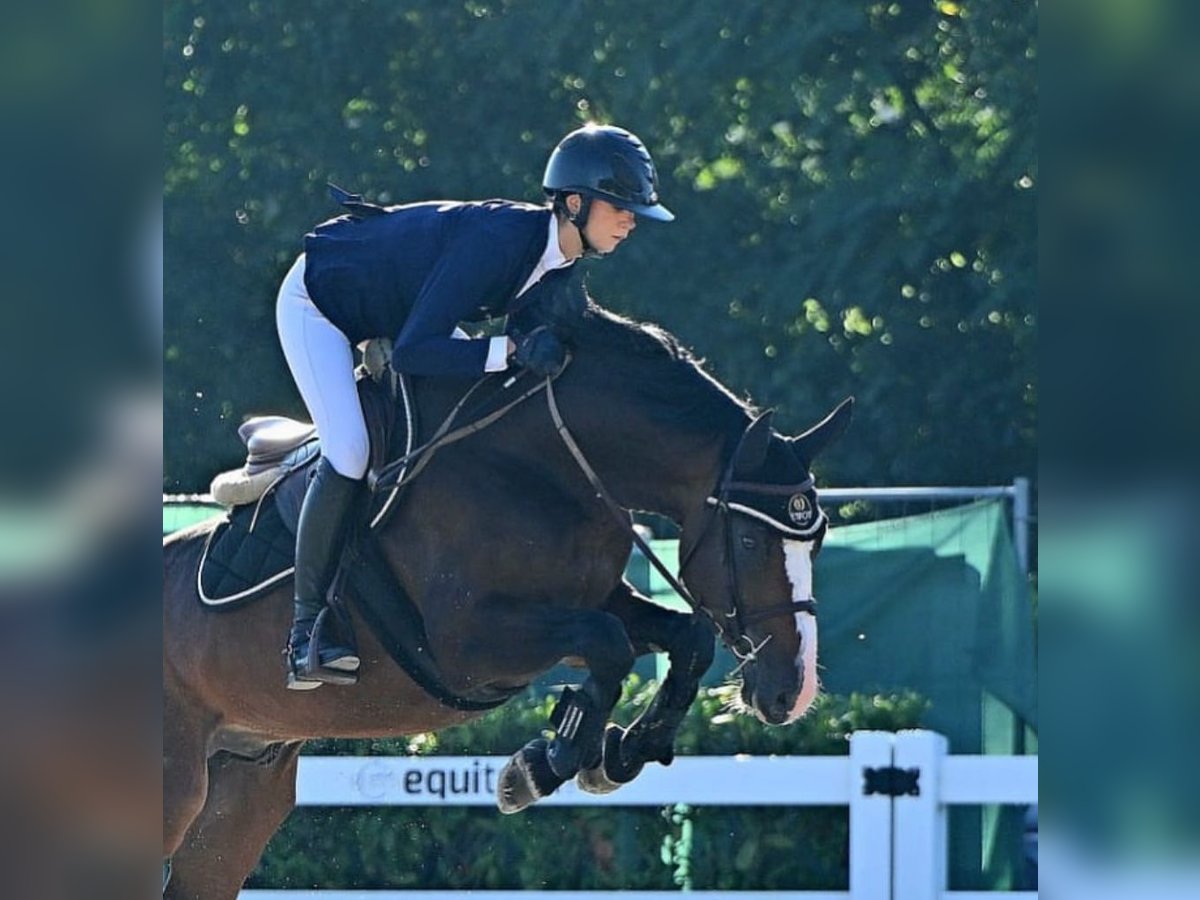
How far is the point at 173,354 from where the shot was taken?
9.97 metres

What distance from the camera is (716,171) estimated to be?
9.76 meters

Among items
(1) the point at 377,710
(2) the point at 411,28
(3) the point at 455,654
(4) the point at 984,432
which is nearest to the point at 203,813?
(1) the point at 377,710

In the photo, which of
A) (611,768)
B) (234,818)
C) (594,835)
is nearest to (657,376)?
(611,768)

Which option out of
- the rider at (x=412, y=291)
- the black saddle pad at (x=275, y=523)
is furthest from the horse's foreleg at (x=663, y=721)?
the black saddle pad at (x=275, y=523)

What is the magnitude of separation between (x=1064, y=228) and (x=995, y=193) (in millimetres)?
7714

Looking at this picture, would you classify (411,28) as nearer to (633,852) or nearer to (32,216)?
(633,852)

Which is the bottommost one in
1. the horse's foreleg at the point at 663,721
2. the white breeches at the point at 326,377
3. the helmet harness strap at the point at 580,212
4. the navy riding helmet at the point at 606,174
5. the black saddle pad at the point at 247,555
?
the horse's foreleg at the point at 663,721

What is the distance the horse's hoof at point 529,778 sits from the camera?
3885 millimetres

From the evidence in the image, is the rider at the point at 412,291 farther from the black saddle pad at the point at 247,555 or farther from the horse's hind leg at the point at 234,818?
the horse's hind leg at the point at 234,818

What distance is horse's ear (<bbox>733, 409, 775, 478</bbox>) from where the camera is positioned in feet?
12.9

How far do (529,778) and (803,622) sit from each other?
58 centimetres

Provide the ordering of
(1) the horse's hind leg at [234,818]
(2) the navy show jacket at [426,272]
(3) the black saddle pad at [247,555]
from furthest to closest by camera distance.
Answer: (1) the horse's hind leg at [234,818]
(3) the black saddle pad at [247,555]
(2) the navy show jacket at [426,272]

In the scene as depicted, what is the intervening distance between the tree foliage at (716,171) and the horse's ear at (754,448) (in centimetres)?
474

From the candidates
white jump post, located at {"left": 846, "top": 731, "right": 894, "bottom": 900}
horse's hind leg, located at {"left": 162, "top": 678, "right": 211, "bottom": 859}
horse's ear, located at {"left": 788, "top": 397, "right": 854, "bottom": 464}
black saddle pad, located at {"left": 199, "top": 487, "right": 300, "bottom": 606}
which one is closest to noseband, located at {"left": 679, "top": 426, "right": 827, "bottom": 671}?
horse's ear, located at {"left": 788, "top": 397, "right": 854, "bottom": 464}
